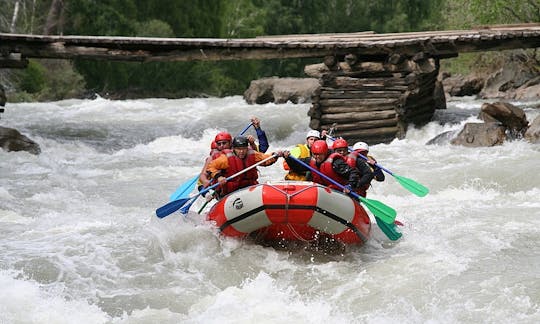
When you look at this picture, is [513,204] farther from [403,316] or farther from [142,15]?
[142,15]

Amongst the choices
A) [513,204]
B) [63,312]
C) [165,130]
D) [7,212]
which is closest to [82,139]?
[165,130]

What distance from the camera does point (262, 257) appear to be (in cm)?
743

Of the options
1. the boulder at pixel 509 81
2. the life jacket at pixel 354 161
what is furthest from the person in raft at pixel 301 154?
the boulder at pixel 509 81

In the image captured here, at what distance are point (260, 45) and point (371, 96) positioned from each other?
1962mm

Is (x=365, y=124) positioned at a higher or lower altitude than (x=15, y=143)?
higher

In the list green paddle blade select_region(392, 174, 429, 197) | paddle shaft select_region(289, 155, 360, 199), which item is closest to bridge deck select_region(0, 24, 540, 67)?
green paddle blade select_region(392, 174, 429, 197)

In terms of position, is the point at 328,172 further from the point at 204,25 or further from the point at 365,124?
the point at 204,25

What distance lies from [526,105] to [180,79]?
15.9 metres

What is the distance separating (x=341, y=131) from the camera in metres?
14.6

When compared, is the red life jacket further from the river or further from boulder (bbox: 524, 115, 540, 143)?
boulder (bbox: 524, 115, 540, 143)

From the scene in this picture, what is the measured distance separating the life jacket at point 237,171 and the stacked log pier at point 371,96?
250 inches

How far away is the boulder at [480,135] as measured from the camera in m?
12.4

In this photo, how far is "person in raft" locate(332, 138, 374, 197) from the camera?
7.82m

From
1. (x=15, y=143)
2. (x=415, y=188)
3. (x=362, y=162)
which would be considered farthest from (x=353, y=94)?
(x=362, y=162)
